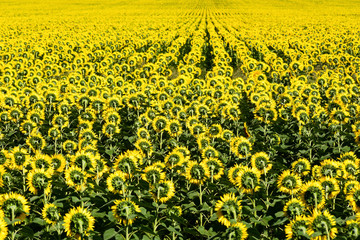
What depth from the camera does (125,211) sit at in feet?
9.66

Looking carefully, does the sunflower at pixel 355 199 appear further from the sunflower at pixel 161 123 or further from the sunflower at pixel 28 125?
the sunflower at pixel 28 125

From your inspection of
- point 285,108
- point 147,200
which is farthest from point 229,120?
point 147,200

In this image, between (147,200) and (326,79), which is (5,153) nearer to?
(147,200)

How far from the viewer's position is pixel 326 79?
8.76m

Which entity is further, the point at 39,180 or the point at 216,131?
the point at 216,131

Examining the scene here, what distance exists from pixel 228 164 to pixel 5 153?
136 inches

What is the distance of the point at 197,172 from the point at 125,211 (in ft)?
3.59

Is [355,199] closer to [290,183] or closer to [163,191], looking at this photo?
[290,183]

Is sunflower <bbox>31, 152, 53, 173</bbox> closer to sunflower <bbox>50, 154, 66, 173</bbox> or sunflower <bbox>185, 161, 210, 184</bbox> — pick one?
sunflower <bbox>50, 154, 66, 173</bbox>

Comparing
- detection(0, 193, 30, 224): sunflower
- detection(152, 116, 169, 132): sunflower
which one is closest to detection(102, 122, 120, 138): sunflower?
detection(152, 116, 169, 132): sunflower

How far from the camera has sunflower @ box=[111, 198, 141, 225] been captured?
288cm

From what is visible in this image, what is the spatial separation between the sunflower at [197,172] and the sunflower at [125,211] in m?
0.98

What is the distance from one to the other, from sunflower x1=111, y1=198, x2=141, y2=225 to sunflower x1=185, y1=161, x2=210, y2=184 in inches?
38.4

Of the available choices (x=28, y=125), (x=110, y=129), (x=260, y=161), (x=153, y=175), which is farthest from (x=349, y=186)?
(x=28, y=125)
